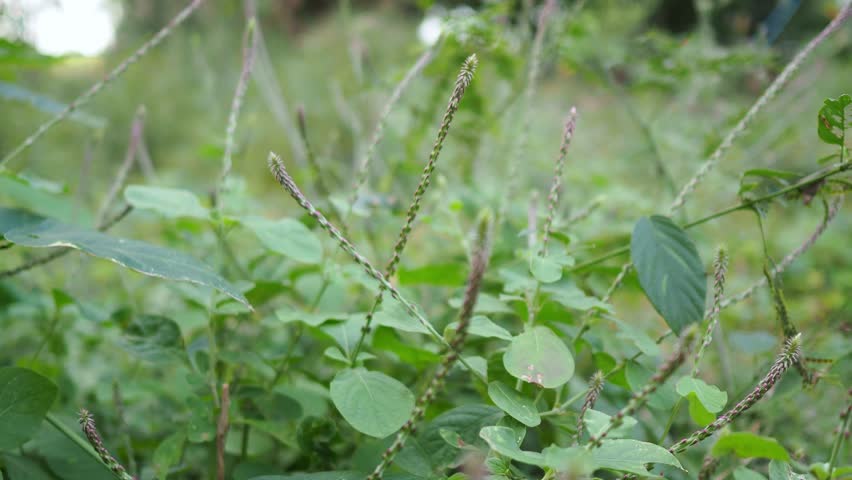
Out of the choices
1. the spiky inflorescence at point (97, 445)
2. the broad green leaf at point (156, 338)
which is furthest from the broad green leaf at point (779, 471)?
the broad green leaf at point (156, 338)

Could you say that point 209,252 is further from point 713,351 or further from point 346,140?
point 346,140

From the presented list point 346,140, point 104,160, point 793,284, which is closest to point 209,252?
point 793,284

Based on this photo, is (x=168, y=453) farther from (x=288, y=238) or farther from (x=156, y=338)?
(x=288, y=238)

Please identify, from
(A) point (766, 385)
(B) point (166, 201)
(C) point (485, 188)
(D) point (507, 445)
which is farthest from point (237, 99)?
(C) point (485, 188)

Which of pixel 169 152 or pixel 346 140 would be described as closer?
pixel 346 140

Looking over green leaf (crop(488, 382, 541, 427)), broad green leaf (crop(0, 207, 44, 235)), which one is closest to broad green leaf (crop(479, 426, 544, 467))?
green leaf (crop(488, 382, 541, 427))

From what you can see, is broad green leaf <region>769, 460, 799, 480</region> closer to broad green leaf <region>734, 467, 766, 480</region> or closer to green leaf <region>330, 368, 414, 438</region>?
broad green leaf <region>734, 467, 766, 480</region>

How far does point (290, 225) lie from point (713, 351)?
128 cm

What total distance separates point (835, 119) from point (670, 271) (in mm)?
228

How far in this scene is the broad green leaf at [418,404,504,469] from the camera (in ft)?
1.84

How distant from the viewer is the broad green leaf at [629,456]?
442mm

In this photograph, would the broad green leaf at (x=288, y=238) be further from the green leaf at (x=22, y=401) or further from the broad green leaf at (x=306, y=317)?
the green leaf at (x=22, y=401)

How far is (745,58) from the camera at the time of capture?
Answer: 1120mm

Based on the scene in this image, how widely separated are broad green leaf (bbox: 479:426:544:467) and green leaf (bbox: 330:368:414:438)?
0.09 m
